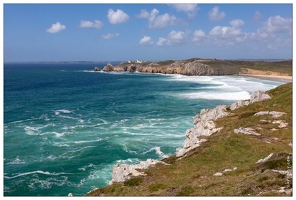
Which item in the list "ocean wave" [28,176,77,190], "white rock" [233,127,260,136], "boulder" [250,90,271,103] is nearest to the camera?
"white rock" [233,127,260,136]

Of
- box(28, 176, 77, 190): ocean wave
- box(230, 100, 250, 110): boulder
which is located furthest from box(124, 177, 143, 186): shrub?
box(230, 100, 250, 110): boulder

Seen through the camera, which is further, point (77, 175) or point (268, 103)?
point (268, 103)

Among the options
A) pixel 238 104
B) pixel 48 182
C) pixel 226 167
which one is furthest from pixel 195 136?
pixel 48 182

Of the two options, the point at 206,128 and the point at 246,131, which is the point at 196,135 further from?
the point at 246,131

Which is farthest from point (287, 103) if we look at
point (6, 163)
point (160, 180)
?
point (6, 163)

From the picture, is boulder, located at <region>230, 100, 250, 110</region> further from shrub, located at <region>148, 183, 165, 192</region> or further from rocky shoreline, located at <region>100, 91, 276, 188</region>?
shrub, located at <region>148, 183, 165, 192</region>

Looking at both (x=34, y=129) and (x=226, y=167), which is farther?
(x=34, y=129)

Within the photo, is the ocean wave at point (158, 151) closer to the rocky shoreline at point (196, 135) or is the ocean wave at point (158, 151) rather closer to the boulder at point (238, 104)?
the rocky shoreline at point (196, 135)

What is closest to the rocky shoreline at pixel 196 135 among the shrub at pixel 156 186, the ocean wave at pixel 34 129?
the shrub at pixel 156 186

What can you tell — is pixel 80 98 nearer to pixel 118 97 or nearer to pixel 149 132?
pixel 118 97
